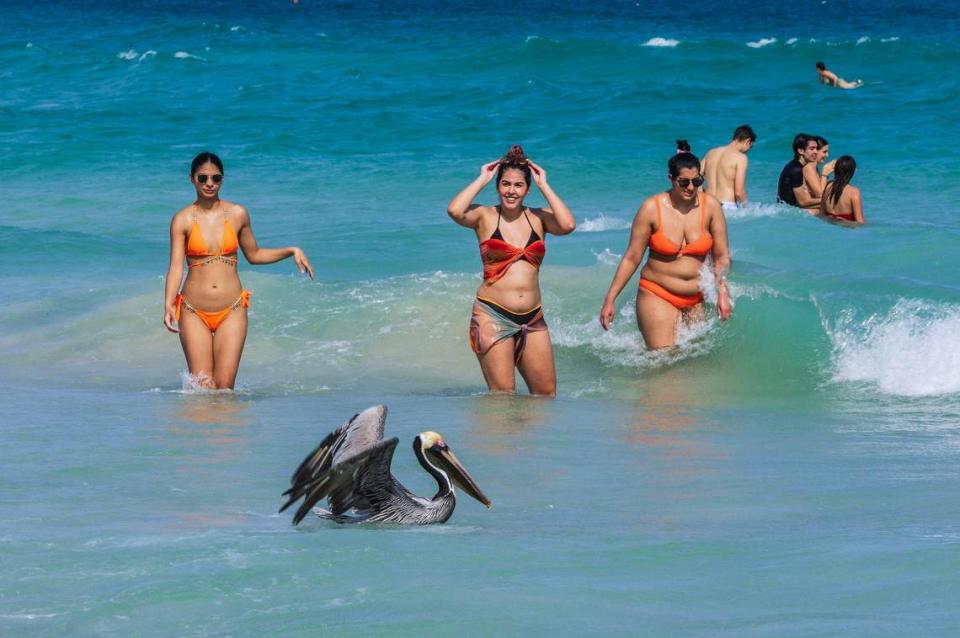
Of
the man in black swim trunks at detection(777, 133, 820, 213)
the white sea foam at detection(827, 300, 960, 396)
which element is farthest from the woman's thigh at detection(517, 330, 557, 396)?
the man in black swim trunks at detection(777, 133, 820, 213)

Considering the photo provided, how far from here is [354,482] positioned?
4914 mm

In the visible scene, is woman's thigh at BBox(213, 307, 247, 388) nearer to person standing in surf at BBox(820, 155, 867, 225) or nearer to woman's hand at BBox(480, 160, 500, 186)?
woman's hand at BBox(480, 160, 500, 186)

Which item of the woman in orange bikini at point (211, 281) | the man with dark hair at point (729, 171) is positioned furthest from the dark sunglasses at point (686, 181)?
the man with dark hair at point (729, 171)

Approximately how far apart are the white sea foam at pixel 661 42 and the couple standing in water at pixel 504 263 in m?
29.4

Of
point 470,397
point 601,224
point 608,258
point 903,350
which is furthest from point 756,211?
point 470,397

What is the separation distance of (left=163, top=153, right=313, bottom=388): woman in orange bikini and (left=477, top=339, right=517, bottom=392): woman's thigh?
113cm

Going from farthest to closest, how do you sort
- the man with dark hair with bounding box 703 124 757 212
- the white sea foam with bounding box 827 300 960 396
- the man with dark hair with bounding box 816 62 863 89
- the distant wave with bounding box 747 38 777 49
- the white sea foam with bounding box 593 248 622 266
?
1. the distant wave with bounding box 747 38 777 49
2. the man with dark hair with bounding box 816 62 863 89
3. the man with dark hair with bounding box 703 124 757 212
4. the white sea foam with bounding box 593 248 622 266
5. the white sea foam with bounding box 827 300 960 396

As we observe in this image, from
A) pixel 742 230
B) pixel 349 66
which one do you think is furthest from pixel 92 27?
pixel 742 230

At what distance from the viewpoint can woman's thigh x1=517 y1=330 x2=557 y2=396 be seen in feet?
26.6

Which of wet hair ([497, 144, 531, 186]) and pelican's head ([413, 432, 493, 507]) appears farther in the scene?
wet hair ([497, 144, 531, 186])

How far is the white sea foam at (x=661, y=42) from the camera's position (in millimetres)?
37469

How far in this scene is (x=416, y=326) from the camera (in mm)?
11344

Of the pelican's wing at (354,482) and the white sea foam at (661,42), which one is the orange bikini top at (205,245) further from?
the white sea foam at (661,42)

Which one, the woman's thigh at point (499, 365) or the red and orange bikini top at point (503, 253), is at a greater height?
the red and orange bikini top at point (503, 253)
